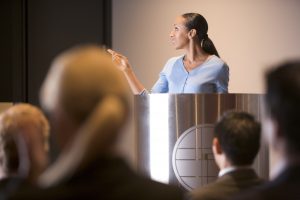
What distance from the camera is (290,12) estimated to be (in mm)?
5094

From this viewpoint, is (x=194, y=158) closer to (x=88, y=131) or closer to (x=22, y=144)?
(x=22, y=144)

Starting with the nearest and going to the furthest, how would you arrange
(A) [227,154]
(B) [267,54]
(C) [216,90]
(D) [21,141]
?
(D) [21,141] → (A) [227,154] → (C) [216,90] → (B) [267,54]

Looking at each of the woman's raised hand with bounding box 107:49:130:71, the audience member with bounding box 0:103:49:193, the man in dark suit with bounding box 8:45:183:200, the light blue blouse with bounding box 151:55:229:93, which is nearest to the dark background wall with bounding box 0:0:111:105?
the woman's raised hand with bounding box 107:49:130:71

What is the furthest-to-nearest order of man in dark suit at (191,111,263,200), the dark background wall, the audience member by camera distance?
the dark background wall < man in dark suit at (191,111,263,200) < the audience member

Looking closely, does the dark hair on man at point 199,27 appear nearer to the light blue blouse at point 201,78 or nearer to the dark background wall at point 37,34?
the light blue blouse at point 201,78

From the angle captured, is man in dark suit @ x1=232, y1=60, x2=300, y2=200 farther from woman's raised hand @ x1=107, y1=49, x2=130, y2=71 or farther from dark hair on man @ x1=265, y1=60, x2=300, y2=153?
woman's raised hand @ x1=107, y1=49, x2=130, y2=71

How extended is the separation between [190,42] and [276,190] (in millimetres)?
2418

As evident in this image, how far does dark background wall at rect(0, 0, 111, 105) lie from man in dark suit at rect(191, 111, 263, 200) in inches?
115

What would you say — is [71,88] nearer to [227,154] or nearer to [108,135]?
[108,135]

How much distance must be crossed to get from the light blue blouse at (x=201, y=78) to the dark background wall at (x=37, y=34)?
1390 mm

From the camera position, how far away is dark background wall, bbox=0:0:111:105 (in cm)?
456

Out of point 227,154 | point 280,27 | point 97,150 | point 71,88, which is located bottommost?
point 227,154

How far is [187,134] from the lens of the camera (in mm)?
2801

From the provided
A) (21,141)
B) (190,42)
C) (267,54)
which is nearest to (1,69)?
(190,42)
